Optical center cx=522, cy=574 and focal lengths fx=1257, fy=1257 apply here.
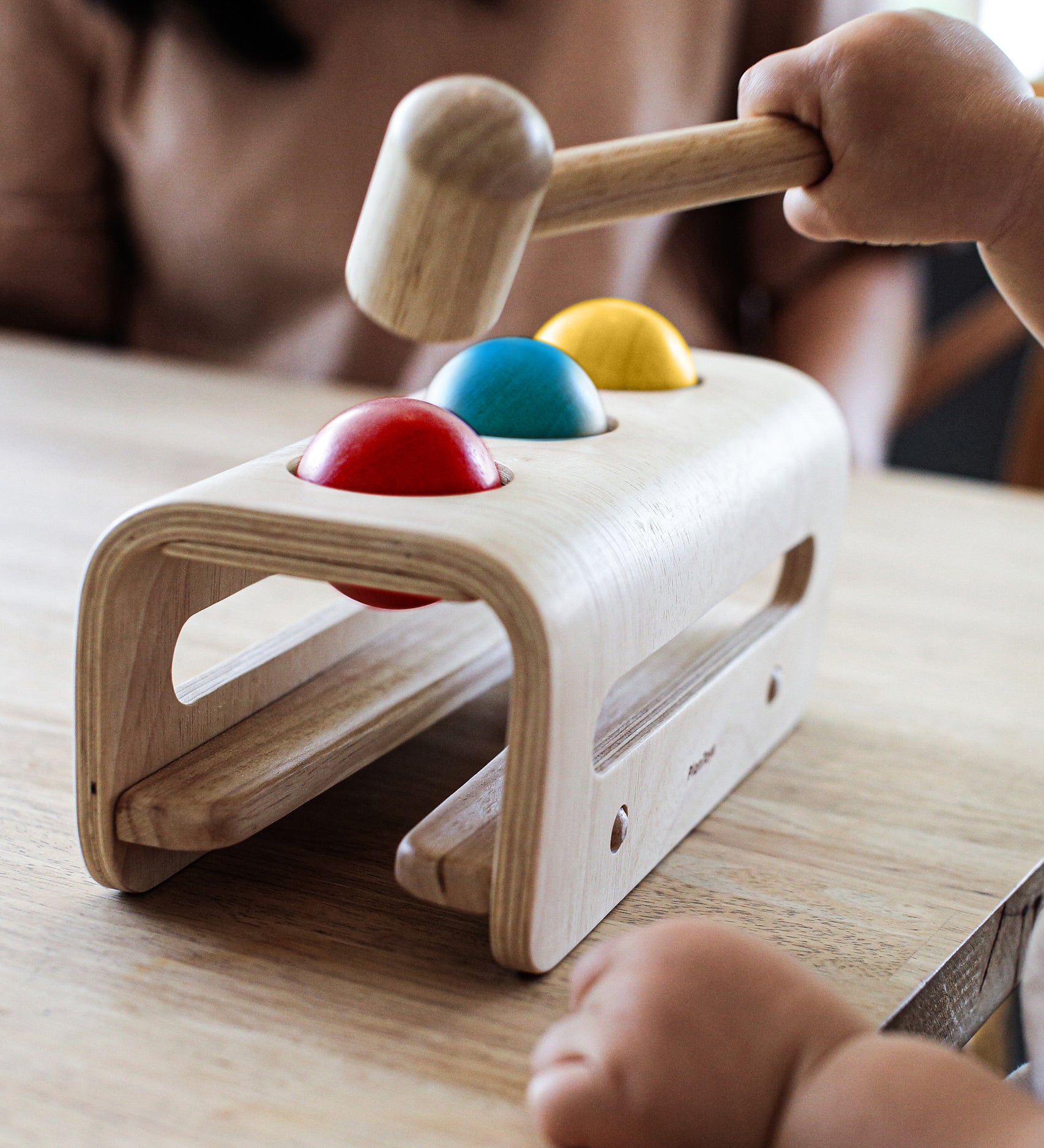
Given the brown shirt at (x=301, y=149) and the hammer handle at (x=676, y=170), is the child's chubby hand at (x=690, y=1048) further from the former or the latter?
the brown shirt at (x=301, y=149)

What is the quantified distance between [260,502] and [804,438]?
278 mm

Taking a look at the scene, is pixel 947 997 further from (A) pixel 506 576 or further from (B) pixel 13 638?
(B) pixel 13 638

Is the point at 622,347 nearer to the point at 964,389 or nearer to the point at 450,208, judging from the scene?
the point at 450,208

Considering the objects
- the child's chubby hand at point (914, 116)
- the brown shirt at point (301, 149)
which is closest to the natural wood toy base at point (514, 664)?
the child's chubby hand at point (914, 116)

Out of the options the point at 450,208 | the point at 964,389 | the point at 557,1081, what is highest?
the point at 450,208

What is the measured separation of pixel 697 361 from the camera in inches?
24.0

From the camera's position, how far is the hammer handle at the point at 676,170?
36 centimetres

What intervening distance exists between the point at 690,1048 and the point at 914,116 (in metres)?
0.30

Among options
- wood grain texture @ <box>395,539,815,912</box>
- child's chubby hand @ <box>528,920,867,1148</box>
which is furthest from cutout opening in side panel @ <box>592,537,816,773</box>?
child's chubby hand @ <box>528,920,867,1148</box>

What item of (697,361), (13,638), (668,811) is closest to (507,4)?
(697,361)

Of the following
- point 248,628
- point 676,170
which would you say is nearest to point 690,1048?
point 676,170

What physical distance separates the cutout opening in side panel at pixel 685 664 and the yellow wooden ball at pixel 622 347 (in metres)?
0.10

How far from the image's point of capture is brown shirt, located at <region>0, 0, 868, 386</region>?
122 centimetres

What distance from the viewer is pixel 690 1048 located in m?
0.29
